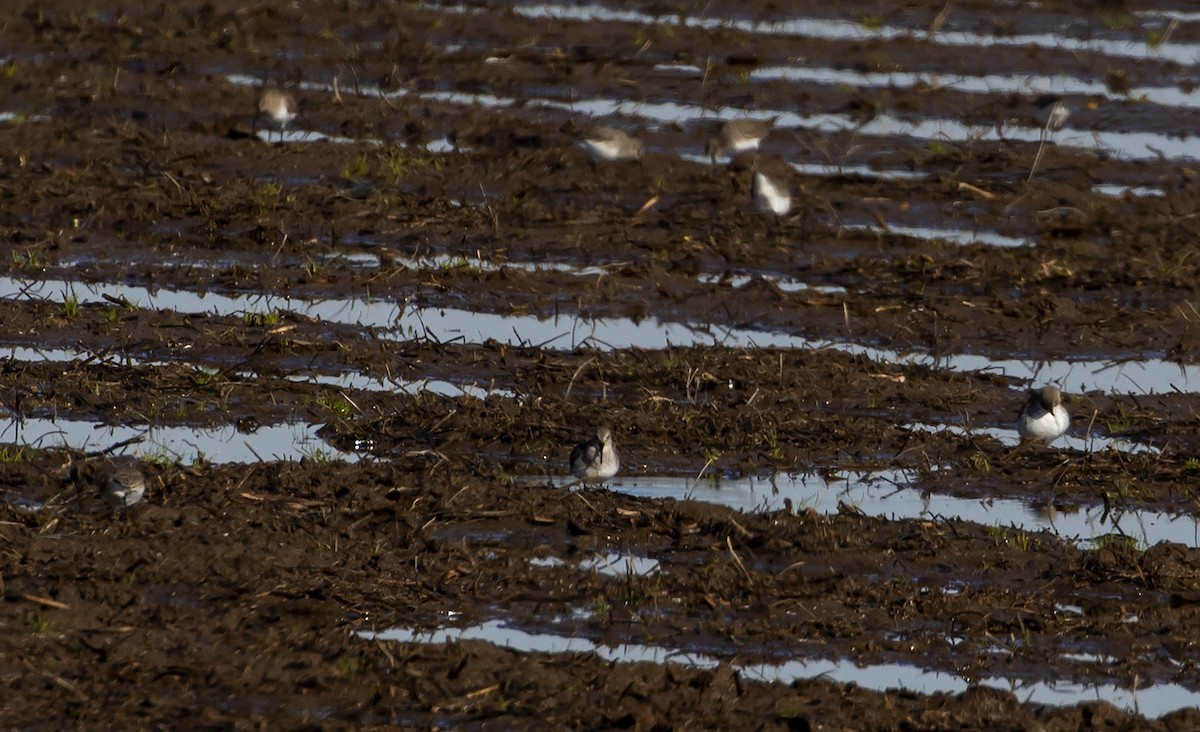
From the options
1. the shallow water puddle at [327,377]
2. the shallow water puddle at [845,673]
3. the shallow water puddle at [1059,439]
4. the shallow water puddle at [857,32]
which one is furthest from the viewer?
the shallow water puddle at [857,32]

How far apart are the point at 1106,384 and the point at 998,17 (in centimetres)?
1184

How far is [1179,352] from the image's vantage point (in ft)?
43.4

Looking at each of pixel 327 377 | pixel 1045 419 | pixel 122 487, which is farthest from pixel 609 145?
pixel 122 487

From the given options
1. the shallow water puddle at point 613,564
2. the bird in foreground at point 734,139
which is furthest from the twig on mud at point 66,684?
the bird in foreground at point 734,139

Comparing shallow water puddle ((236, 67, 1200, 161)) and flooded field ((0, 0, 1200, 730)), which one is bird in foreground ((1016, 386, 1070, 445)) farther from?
shallow water puddle ((236, 67, 1200, 161))

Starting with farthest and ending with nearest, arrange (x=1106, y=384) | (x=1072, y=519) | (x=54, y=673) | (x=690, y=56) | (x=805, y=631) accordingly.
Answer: (x=690, y=56)
(x=1106, y=384)
(x=1072, y=519)
(x=805, y=631)
(x=54, y=673)

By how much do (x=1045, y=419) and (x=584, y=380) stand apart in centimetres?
265

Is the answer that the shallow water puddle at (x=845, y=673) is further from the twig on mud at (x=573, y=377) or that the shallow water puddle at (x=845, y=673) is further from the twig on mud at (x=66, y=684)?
the twig on mud at (x=573, y=377)

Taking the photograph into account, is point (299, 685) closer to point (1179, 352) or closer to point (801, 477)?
point (801, 477)

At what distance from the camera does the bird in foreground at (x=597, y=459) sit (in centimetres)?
1016

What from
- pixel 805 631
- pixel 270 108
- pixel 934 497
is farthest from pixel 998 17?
pixel 805 631

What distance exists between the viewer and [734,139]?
1720cm

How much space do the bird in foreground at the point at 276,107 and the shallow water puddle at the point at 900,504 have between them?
7908mm

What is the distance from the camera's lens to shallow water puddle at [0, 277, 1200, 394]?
1273cm
